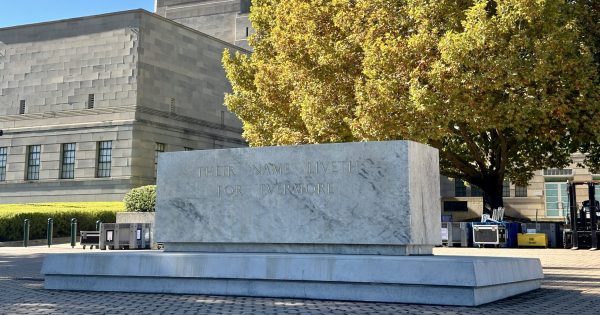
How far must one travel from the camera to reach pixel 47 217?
32969 mm

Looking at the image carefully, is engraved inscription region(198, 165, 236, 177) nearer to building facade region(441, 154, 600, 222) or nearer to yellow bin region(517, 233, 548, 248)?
yellow bin region(517, 233, 548, 248)

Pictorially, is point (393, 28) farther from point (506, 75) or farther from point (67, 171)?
point (67, 171)

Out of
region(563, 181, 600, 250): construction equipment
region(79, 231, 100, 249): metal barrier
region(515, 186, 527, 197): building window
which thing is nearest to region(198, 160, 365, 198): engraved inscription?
region(79, 231, 100, 249): metal barrier

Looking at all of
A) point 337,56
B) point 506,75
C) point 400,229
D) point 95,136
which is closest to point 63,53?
point 95,136

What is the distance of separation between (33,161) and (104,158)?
20.6 feet

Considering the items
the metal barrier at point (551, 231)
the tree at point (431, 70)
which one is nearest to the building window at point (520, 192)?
the metal barrier at point (551, 231)

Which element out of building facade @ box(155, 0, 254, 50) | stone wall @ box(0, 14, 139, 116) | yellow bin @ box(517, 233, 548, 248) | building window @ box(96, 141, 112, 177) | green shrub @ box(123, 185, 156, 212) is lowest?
→ yellow bin @ box(517, 233, 548, 248)

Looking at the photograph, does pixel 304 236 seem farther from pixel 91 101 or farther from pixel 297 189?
pixel 91 101

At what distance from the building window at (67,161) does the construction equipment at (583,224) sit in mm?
31901

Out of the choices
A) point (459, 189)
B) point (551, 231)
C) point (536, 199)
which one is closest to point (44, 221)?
point (551, 231)

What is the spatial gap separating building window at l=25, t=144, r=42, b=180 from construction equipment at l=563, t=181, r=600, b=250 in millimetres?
34954

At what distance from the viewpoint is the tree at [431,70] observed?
872 inches

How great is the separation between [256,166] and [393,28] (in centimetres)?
1532

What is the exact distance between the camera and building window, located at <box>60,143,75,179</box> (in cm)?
4447
